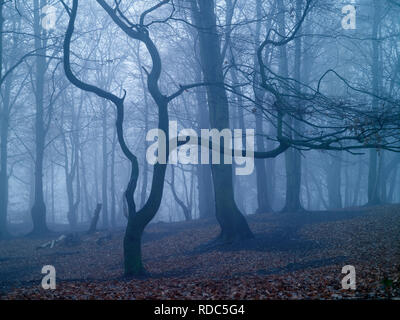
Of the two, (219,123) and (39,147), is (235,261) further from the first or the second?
(39,147)

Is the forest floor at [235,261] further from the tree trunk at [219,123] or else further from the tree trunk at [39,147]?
the tree trunk at [39,147]

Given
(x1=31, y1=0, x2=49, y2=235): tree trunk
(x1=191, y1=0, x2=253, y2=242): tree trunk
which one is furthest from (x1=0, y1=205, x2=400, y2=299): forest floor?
(x1=31, y1=0, x2=49, y2=235): tree trunk

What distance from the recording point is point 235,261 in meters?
11.3

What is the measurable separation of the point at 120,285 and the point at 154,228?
445 inches

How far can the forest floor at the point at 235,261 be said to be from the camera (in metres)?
6.81

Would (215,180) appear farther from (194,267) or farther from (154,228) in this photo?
(154,228)

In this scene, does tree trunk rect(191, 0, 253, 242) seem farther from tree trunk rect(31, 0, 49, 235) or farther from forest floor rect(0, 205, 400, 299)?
tree trunk rect(31, 0, 49, 235)

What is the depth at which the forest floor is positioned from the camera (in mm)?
6809

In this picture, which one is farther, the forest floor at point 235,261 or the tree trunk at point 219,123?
the tree trunk at point 219,123

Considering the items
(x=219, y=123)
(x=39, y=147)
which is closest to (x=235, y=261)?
(x=219, y=123)

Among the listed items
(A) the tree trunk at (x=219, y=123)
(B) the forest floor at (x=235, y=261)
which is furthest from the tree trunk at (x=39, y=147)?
(A) the tree trunk at (x=219, y=123)

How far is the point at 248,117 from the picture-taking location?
30.4 meters
